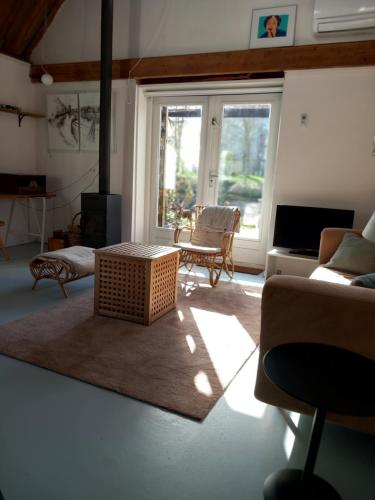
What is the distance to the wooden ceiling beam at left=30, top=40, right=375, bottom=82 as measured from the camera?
3.83 m

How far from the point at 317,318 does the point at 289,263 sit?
2.53m

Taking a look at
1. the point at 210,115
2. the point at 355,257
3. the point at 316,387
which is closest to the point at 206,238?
the point at 210,115

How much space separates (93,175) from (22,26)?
210 cm

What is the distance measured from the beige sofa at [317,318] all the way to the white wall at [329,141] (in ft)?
9.14

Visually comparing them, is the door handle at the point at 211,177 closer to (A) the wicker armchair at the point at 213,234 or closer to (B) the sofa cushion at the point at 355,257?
(A) the wicker armchair at the point at 213,234

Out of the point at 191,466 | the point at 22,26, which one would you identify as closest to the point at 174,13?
the point at 22,26

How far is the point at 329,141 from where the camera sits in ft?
13.4

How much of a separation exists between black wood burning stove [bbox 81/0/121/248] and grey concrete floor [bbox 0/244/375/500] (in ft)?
9.23

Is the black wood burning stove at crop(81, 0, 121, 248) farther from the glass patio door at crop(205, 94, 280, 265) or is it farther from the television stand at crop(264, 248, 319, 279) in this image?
the television stand at crop(264, 248, 319, 279)

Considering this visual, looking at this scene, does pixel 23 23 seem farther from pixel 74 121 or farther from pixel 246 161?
pixel 246 161

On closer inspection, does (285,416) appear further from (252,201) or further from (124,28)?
(124,28)

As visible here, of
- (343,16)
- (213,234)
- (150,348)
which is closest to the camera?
(150,348)

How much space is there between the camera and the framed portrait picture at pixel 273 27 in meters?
4.07

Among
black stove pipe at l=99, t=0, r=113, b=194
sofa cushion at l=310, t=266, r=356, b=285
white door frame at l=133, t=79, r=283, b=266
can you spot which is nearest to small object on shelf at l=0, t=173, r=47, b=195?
black stove pipe at l=99, t=0, r=113, b=194
